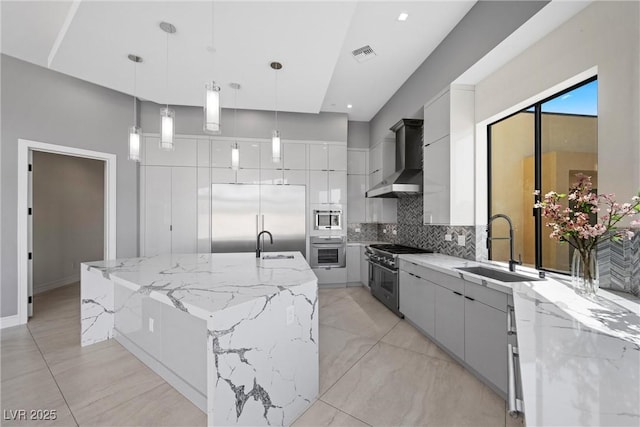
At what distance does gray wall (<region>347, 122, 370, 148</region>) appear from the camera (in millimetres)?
5605

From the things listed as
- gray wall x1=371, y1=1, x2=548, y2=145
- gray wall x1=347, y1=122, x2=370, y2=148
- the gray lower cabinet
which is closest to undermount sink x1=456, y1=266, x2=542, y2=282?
the gray lower cabinet

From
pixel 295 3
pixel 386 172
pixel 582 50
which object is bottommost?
pixel 386 172

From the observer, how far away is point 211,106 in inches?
72.5

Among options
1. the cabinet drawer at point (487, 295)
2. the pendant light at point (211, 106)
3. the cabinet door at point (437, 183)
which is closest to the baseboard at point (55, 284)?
the pendant light at point (211, 106)

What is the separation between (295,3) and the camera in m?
2.17

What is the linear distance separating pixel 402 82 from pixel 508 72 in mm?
1685

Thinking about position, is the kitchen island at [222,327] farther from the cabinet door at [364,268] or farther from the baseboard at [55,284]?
the baseboard at [55,284]

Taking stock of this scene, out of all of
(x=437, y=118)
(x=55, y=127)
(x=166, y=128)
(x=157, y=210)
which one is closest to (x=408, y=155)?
(x=437, y=118)

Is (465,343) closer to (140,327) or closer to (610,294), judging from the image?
(610,294)

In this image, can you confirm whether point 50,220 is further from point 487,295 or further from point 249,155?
point 487,295

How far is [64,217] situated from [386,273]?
589 cm

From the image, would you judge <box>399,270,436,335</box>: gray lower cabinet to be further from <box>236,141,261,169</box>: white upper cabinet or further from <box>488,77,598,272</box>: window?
<box>236,141,261,169</box>: white upper cabinet

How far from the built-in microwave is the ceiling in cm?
204

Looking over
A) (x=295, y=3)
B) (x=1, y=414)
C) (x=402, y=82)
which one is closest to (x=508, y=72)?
(x=402, y=82)
